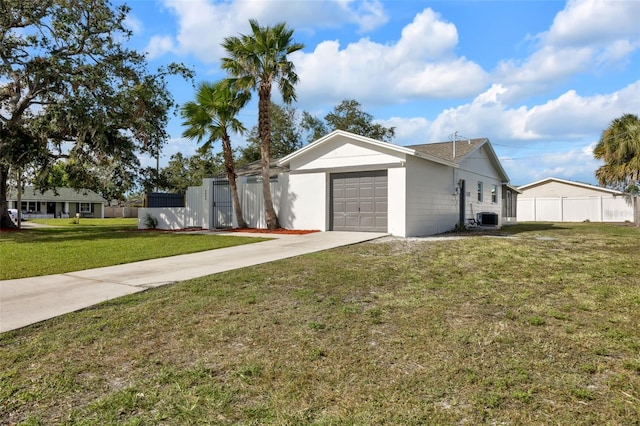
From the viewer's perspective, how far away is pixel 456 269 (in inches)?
299

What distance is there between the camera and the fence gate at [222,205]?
754 inches

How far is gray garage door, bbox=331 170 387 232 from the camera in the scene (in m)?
14.6

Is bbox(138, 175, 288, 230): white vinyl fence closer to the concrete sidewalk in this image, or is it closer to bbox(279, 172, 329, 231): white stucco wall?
bbox(279, 172, 329, 231): white stucco wall

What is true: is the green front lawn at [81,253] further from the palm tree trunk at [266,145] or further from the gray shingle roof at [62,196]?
the gray shingle roof at [62,196]

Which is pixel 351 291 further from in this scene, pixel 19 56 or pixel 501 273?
pixel 19 56

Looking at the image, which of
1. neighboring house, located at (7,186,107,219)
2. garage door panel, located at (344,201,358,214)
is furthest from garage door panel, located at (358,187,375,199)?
neighboring house, located at (7,186,107,219)

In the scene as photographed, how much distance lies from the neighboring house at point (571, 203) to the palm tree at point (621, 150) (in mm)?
7766

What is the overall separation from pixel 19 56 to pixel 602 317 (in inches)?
889

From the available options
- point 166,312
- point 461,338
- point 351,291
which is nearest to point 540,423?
point 461,338

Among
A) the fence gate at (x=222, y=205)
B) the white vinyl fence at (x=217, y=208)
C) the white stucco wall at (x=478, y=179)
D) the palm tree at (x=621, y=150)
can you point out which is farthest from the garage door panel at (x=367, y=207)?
the palm tree at (x=621, y=150)

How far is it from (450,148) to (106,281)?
1608cm

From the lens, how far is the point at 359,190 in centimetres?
1523

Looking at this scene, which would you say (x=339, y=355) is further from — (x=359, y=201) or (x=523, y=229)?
(x=523, y=229)

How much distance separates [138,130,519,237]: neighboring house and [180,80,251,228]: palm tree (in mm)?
2564
